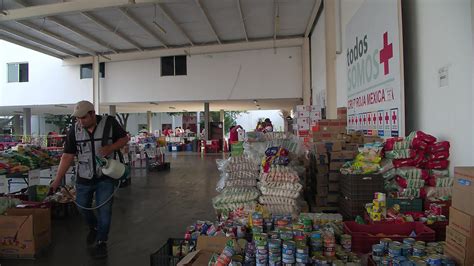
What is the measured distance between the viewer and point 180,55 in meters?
14.4

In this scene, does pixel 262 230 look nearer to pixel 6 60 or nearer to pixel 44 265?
pixel 44 265

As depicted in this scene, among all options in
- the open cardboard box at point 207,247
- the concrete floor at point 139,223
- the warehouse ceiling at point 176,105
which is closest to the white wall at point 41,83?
the warehouse ceiling at point 176,105

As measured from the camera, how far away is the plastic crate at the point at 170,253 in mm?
2486

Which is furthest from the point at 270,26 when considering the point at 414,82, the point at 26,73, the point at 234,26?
the point at 26,73

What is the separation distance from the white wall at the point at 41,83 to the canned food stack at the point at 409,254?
50.1 ft

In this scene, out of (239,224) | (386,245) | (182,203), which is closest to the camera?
(386,245)

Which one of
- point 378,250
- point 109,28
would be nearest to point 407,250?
point 378,250

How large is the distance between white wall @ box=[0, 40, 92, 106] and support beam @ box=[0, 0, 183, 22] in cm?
637

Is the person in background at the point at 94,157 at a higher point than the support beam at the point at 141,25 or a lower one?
lower

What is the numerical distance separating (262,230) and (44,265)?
224cm

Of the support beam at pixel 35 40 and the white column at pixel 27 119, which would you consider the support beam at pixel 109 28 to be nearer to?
the support beam at pixel 35 40

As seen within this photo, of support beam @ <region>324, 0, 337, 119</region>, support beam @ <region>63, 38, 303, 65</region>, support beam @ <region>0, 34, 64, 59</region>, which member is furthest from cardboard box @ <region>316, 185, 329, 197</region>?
support beam @ <region>0, 34, 64, 59</region>

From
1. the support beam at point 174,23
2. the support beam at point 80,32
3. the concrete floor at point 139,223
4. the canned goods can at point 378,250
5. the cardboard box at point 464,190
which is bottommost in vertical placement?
the concrete floor at point 139,223

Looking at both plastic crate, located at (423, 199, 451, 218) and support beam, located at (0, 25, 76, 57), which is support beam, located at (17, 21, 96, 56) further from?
plastic crate, located at (423, 199, 451, 218)
